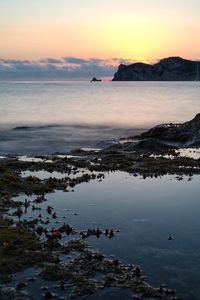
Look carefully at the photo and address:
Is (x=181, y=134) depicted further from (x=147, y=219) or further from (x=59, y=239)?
(x=59, y=239)

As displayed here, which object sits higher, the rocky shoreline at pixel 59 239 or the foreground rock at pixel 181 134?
the foreground rock at pixel 181 134

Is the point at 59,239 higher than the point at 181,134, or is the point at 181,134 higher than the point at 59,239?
the point at 181,134

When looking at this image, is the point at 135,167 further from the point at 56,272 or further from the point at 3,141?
the point at 3,141

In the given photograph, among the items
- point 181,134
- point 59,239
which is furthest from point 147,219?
point 181,134

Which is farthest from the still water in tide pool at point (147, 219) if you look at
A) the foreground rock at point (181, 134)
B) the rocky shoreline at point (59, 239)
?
the foreground rock at point (181, 134)

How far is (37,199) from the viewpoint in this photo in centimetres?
2056

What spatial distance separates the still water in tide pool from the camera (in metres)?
12.9

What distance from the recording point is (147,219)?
1770cm

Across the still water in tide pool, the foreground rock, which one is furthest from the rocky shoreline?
the foreground rock

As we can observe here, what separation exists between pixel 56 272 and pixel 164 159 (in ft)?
66.5

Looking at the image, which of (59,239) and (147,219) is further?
(147,219)

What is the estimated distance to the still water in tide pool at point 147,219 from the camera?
42.2 feet

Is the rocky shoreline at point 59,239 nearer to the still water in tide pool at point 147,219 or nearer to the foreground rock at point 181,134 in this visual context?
the still water in tide pool at point 147,219

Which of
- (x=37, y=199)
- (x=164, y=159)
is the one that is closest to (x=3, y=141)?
(x=164, y=159)
